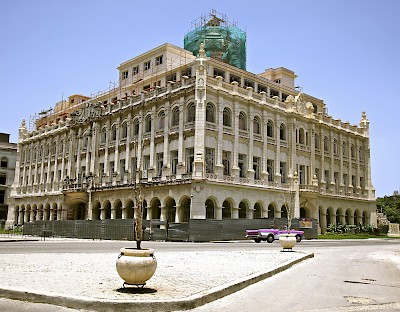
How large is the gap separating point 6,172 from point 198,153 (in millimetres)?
57856

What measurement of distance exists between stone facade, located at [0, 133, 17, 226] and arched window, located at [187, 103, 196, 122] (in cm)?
5358

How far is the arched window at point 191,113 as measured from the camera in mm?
44906

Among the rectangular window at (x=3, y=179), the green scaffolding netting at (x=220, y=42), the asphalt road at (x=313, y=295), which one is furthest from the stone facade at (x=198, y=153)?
the asphalt road at (x=313, y=295)

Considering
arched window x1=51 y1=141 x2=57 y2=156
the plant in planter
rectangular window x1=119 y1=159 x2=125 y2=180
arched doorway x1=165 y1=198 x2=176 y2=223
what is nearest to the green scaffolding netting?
rectangular window x1=119 y1=159 x2=125 y2=180

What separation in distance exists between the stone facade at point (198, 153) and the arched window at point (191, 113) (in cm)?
20

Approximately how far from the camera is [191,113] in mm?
45375

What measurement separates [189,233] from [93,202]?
2157 cm

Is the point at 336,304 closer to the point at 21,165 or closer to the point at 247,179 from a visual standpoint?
the point at 247,179

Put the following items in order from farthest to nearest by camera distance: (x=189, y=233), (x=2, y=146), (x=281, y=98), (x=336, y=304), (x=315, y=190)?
1. (x=2, y=146)
2. (x=281, y=98)
3. (x=315, y=190)
4. (x=189, y=233)
5. (x=336, y=304)

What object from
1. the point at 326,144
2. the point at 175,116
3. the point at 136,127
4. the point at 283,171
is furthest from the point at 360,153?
the point at 136,127

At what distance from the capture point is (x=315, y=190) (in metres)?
52.9

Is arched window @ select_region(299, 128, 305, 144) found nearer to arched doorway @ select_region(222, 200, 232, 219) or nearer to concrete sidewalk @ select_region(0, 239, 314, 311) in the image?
arched doorway @ select_region(222, 200, 232, 219)

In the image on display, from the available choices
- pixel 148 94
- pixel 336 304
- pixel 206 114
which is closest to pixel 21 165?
pixel 148 94

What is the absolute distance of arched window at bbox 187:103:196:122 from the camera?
4491cm
